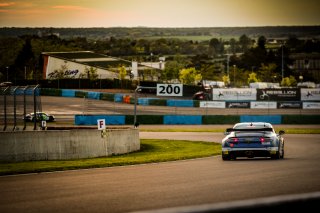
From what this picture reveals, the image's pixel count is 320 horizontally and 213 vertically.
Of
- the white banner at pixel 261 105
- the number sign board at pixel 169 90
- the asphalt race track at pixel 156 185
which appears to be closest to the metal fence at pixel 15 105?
the asphalt race track at pixel 156 185

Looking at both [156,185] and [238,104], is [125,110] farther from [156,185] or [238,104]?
[156,185]

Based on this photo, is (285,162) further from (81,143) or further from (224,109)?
(224,109)

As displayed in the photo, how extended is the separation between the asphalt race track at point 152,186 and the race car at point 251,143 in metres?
0.91

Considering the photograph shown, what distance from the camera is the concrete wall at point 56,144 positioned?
2292cm

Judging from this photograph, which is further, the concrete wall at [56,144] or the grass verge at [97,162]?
the concrete wall at [56,144]

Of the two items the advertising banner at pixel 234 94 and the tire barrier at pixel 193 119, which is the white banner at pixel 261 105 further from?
the tire barrier at pixel 193 119

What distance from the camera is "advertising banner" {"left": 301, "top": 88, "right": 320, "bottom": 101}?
79.1 m

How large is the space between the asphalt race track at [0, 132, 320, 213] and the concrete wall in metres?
4.54

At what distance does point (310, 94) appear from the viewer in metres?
79.5

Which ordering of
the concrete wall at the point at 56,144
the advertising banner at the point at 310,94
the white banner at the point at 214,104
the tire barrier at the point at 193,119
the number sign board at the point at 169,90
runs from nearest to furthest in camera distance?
1. the concrete wall at the point at 56,144
2. the number sign board at the point at 169,90
3. the tire barrier at the point at 193,119
4. the white banner at the point at 214,104
5. the advertising banner at the point at 310,94

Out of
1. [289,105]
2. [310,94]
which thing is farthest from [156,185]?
[310,94]

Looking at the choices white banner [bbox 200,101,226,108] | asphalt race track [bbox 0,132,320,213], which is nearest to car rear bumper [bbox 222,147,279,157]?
asphalt race track [bbox 0,132,320,213]

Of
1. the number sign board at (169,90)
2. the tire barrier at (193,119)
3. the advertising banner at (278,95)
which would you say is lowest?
the tire barrier at (193,119)

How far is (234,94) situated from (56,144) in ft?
186
